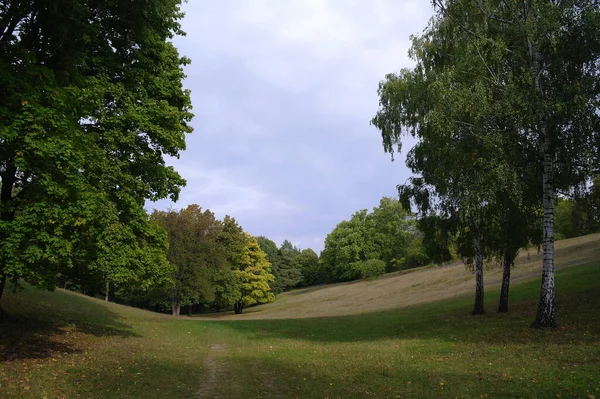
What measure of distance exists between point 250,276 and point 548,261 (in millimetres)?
56825

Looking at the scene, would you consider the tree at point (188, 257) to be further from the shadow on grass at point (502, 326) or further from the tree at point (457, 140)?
the tree at point (457, 140)

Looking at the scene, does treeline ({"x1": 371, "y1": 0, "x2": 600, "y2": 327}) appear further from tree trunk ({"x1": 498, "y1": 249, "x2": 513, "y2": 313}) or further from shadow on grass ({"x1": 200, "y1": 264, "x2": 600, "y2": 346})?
tree trunk ({"x1": 498, "y1": 249, "x2": 513, "y2": 313})

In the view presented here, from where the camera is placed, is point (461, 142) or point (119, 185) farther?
point (461, 142)

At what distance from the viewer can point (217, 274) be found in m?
57.0

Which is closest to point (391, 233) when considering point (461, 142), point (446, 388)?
point (461, 142)

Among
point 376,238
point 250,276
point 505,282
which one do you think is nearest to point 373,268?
point 376,238

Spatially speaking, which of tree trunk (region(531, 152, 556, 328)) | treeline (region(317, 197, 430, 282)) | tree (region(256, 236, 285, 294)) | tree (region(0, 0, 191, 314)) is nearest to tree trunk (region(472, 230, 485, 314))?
tree trunk (region(531, 152, 556, 328))

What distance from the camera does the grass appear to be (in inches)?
399

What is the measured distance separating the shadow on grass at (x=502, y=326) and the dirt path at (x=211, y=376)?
7.62 m

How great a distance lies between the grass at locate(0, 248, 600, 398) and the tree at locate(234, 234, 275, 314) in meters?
45.6

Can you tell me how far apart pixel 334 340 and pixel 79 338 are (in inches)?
471

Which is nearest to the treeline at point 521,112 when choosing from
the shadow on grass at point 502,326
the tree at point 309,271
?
the shadow on grass at point 502,326

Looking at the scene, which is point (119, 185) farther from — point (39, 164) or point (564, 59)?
point (564, 59)

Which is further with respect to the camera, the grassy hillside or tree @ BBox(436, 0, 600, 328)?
the grassy hillside
